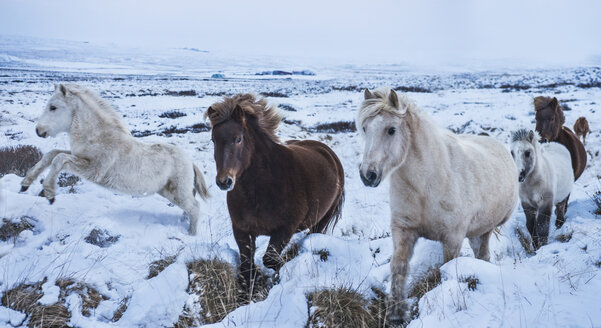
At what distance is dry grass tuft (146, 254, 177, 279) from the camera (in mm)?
3742

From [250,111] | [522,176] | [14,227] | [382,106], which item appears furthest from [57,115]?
[522,176]

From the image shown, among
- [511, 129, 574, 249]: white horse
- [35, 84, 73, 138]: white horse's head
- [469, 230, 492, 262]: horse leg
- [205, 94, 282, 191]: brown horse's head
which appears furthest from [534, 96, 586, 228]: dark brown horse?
[35, 84, 73, 138]: white horse's head

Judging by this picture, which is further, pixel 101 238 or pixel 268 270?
pixel 101 238

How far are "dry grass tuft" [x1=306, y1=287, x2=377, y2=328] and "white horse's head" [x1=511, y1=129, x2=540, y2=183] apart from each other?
139 inches

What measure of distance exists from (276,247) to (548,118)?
581cm

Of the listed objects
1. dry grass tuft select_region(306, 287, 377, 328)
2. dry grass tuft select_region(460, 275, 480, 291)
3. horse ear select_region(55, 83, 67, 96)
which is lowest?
dry grass tuft select_region(306, 287, 377, 328)

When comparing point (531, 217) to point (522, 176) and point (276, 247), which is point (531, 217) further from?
point (276, 247)

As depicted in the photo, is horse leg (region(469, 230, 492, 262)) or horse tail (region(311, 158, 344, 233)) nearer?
horse leg (region(469, 230, 492, 262))

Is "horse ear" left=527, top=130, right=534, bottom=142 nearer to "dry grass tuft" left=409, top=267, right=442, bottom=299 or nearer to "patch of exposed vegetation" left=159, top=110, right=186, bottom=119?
"dry grass tuft" left=409, top=267, right=442, bottom=299

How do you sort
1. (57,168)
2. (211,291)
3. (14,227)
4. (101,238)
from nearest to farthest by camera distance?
(211,291)
(14,227)
(101,238)
(57,168)

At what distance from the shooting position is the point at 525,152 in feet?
17.1

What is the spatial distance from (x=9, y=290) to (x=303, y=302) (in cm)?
229

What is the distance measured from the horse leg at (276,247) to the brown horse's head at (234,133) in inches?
28.4

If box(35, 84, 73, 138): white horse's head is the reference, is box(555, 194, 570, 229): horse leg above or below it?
below
